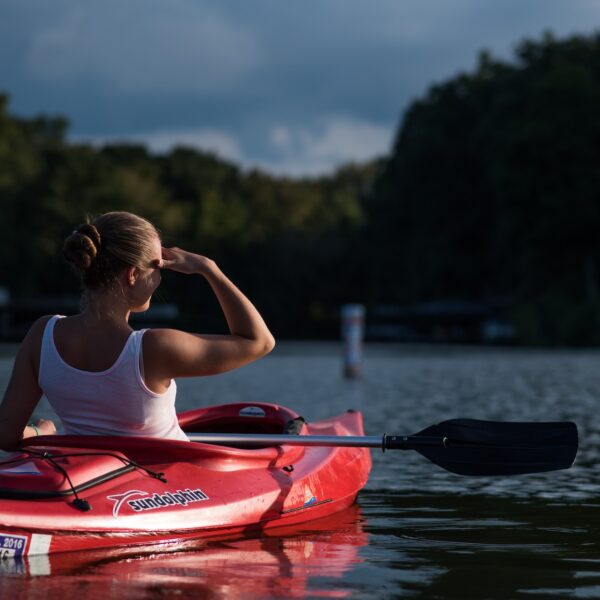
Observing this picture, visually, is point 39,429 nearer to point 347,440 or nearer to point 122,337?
point 122,337

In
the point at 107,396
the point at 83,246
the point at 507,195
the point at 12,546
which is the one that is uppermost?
the point at 507,195

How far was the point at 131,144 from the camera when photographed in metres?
106

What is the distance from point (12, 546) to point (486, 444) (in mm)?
2968

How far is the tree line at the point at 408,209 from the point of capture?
59.8m

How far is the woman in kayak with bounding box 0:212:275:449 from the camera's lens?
605 centimetres

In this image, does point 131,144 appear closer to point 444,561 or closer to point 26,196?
point 26,196

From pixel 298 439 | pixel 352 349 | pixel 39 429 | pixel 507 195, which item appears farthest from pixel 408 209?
pixel 39 429

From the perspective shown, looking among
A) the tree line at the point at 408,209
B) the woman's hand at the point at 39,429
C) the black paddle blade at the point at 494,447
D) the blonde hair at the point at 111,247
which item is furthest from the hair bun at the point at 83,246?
the tree line at the point at 408,209

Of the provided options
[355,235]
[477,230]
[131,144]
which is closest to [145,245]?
[477,230]

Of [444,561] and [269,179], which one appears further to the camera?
[269,179]

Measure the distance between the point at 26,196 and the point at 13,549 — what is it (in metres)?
85.4

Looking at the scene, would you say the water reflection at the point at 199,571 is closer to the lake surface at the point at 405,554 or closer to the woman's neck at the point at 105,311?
the lake surface at the point at 405,554

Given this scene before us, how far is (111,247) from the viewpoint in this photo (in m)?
6.03

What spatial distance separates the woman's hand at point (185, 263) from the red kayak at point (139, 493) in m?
0.98
